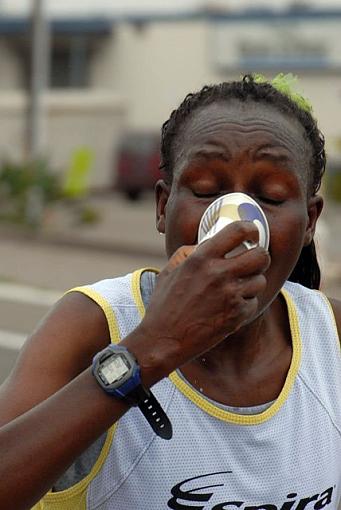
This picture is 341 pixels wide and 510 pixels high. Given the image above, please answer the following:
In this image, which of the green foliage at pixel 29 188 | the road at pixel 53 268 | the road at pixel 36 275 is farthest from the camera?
the green foliage at pixel 29 188

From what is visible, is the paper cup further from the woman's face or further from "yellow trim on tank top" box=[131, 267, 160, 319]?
"yellow trim on tank top" box=[131, 267, 160, 319]

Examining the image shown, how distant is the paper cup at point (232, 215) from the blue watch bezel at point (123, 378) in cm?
20

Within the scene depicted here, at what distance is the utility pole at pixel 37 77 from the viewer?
1730 cm

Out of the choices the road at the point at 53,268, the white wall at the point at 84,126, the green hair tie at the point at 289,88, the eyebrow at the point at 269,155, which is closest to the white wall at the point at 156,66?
the white wall at the point at 84,126

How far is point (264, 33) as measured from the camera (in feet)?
85.9

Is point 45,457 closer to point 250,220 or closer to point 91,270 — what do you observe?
point 250,220

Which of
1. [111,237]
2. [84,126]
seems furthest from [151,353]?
[84,126]

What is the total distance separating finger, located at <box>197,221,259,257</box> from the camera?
166cm

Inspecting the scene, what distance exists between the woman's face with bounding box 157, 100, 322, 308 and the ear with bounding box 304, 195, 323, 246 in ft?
0.28

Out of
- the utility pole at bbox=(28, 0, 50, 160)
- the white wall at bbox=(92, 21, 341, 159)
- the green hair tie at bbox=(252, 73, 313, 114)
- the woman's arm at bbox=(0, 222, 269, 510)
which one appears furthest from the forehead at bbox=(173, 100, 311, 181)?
the white wall at bbox=(92, 21, 341, 159)

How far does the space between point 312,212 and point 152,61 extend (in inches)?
982

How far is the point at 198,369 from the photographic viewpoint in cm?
219

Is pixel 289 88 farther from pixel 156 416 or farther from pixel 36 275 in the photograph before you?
pixel 36 275

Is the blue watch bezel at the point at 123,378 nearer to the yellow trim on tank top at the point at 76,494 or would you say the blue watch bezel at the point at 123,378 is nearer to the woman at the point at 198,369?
the woman at the point at 198,369
